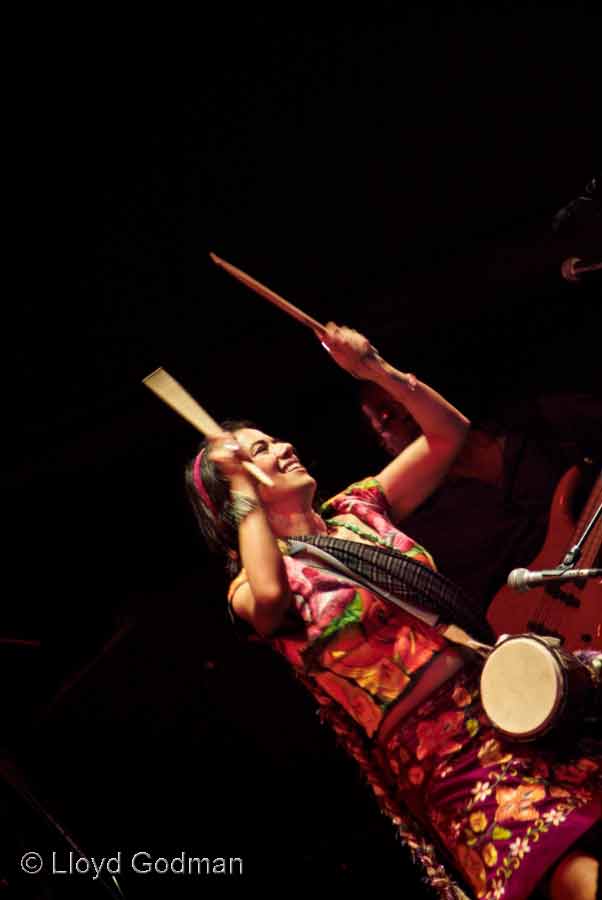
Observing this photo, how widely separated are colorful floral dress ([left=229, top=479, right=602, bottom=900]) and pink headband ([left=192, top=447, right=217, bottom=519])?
265mm

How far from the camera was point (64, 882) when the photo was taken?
108 inches

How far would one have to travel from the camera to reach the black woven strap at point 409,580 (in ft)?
6.44

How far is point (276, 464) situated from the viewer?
2184 millimetres

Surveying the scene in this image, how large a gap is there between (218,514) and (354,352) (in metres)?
0.65

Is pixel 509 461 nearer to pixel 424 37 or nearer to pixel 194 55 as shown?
pixel 424 37

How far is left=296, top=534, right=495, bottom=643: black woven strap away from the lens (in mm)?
1962

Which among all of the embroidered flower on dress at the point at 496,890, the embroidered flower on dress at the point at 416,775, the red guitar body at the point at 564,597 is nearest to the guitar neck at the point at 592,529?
the red guitar body at the point at 564,597

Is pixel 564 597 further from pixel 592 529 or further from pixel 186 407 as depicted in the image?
pixel 186 407

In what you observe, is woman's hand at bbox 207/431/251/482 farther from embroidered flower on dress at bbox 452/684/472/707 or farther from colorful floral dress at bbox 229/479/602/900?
embroidered flower on dress at bbox 452/684/472/707

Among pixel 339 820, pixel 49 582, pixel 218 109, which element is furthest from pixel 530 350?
pixel 49 582

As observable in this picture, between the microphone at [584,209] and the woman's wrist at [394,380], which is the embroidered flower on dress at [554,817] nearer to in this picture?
the woman's wrist at [394,380]

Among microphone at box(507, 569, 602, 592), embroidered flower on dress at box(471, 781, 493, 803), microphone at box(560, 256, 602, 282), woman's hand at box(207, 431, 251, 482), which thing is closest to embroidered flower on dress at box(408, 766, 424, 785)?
embroidered flower on dress at box(471, 781, 493, 803)

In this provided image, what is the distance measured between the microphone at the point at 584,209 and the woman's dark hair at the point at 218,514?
1.37 metres

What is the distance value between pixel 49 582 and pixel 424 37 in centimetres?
286
